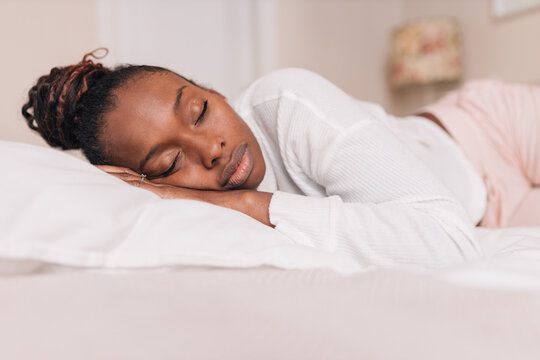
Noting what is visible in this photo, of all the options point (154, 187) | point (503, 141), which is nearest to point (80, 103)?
point (154, 187)

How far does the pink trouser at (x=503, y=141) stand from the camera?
1355 millimetres

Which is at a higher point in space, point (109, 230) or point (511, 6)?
point (511, 6)

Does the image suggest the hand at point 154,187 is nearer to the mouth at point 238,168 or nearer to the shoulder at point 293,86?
the mouth at point 238,168

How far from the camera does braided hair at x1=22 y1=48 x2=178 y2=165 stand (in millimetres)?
941

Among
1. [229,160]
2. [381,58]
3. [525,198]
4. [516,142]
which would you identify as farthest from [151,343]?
[381,58]

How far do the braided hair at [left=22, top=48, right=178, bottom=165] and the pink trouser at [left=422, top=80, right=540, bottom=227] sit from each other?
94cm

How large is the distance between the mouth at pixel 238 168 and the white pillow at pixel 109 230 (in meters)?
0.29

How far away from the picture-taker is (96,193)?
591 millimetres

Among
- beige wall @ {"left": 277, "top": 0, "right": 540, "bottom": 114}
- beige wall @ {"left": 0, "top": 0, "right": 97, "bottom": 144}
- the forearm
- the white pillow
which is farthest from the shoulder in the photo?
beige wall @ {"left": 277, "top": 0, "right": 540, "bottom": 114}

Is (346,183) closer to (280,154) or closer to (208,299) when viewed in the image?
(280,154)

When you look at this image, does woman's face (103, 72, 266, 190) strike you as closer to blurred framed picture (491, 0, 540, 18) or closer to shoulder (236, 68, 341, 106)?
shoulder (236, 68, 341, 106)

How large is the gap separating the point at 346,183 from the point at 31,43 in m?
1.76

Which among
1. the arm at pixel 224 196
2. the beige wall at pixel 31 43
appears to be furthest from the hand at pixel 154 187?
the beige wall at pixel 31 43

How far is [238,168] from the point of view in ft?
3.08
